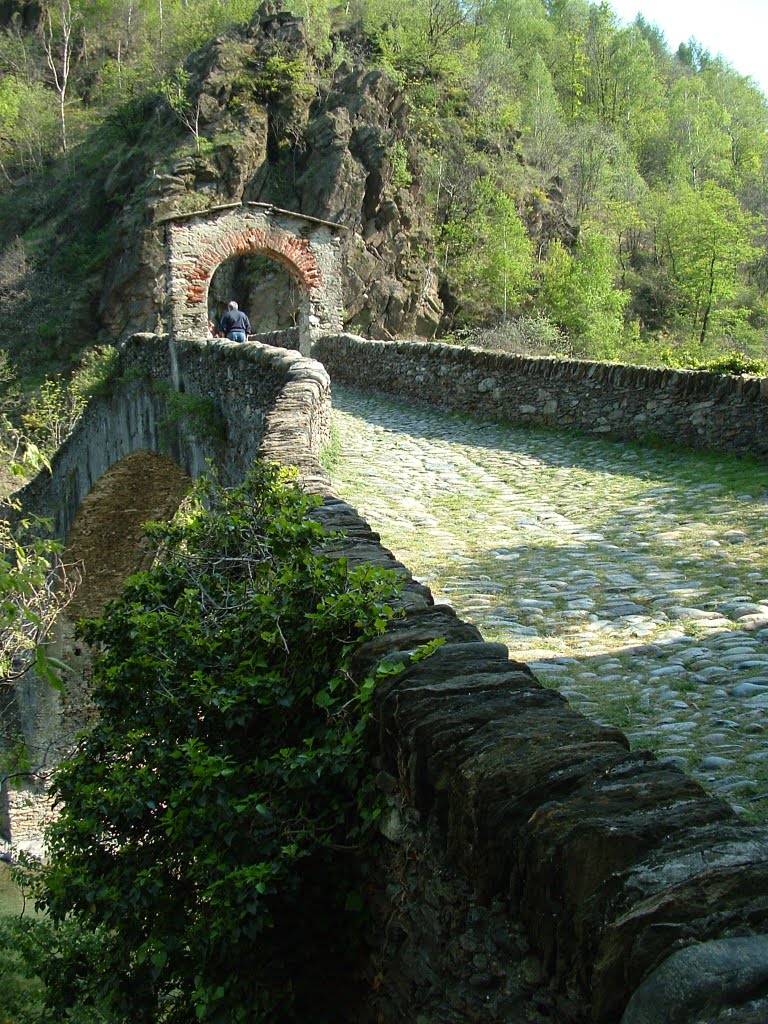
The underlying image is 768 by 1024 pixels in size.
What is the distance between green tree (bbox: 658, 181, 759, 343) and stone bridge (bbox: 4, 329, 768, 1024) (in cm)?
3847

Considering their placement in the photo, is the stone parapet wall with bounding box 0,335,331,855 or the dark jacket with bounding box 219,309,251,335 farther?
the dark jacket with bounding box 219,309,251,335

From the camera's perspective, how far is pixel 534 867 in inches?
81.0

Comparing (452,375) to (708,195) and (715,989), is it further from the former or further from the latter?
A: (708,195)

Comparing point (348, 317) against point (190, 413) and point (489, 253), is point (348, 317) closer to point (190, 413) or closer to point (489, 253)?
point (489, 253)

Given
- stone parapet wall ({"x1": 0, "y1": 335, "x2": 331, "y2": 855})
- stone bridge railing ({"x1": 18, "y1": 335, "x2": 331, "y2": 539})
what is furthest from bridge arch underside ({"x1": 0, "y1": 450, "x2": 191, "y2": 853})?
stone bridge railing ({"x1": 18, "y1": 335, "x2": 331, "y2": 539})

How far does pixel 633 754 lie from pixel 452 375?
11.9m

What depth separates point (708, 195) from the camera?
4134 centimetres

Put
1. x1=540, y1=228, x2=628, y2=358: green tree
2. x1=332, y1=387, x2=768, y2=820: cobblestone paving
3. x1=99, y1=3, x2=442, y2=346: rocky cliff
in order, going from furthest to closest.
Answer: x1=540, y1=228, x2=628, y2=358: green tree
x1=99, y1=3, x2=442, y2=346: rocky cliff
x1=332, y1=387, x2=768, y2=820: cobblestone paving

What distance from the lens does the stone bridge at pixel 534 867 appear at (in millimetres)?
1690

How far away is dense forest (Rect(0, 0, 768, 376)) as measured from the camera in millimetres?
35375

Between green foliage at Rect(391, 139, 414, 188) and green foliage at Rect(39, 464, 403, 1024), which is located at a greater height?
green foliage at Rect(391, 139, 414, 188)

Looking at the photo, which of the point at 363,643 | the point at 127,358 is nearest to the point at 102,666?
the point at 363,643

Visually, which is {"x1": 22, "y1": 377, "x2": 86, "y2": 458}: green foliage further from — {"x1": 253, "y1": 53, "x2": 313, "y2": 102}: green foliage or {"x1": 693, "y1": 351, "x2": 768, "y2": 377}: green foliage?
{"x1": 693, "y1": 351, "x2": 768, "y2": 377}: green foliage

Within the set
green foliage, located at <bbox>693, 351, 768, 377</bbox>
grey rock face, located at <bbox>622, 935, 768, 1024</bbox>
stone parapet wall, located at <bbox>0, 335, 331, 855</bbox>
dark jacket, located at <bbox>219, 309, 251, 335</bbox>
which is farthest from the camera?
dark jacket, located at <bbox>219, 309, 251, 335</bbox>
